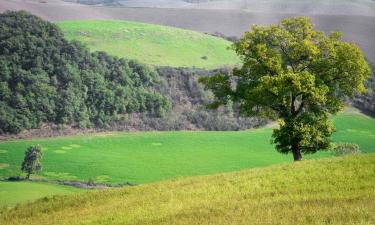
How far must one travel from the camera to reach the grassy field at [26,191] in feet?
162

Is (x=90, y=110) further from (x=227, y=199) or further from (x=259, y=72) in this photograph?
(x=227, y=199)

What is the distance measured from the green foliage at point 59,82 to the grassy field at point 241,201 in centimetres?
5250

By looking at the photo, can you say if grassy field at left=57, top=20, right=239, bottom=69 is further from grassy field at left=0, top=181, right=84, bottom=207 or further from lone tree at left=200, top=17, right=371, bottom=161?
lone tree at left=200, top=17, right=371, bottom=161

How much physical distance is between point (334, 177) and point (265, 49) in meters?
14.2

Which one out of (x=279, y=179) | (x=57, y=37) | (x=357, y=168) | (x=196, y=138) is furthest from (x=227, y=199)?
(x=57, y=37)

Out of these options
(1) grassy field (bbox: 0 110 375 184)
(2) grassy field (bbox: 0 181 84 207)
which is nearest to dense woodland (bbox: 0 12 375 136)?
(1) grassy field (bbox: 0 110 375 184)

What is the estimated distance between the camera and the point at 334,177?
27.9 m

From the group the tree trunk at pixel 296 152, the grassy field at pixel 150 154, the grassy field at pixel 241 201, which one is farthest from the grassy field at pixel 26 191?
the tree trunk at pixel 296 152

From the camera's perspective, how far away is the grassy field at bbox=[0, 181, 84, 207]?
49312 mm

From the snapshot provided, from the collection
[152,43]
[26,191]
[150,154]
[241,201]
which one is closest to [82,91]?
[150,154]

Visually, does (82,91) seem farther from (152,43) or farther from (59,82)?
(152,43)

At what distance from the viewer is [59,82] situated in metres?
90.8

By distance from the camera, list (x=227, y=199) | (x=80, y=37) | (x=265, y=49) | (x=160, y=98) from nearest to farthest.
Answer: (x=227, y=199), (x=265, y=49), (x=160, y=98), (x=80, y=37)

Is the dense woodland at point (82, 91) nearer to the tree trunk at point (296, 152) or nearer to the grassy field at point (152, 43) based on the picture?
the grassy field at point (152, 43)
